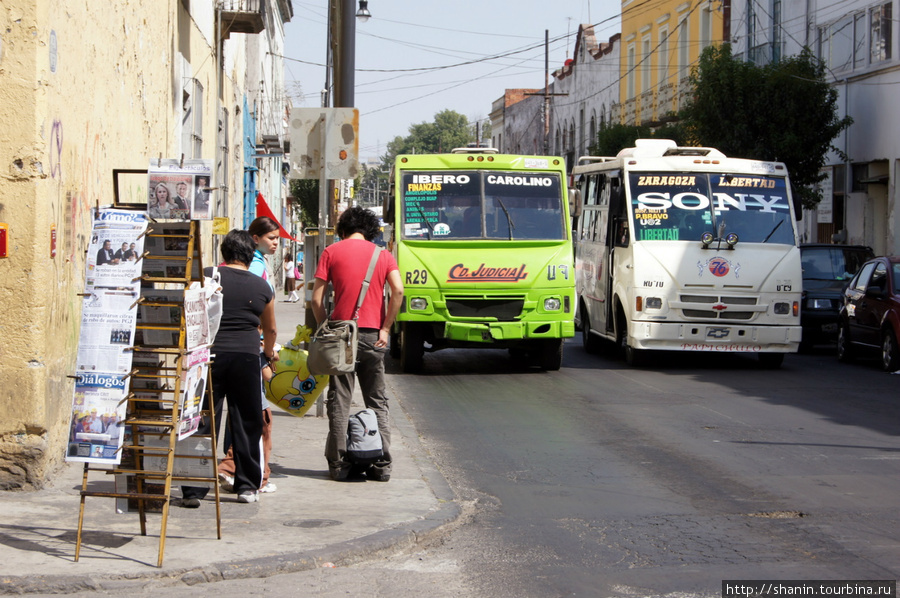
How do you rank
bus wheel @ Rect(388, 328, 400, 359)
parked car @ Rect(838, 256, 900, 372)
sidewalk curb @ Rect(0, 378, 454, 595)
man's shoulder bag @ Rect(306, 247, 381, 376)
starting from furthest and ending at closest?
bus wheel @ Rect(388, 328, 400, 359), parked car @ Rect(838, 256, 900, 372), man's shoulder bag @ Rect(306, 247, 381, 376), sidewalk curb @ Rect(0, 378, 454, 595)

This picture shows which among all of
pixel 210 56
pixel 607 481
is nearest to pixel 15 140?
pixel 607 481

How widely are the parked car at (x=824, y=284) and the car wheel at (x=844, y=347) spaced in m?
1.30

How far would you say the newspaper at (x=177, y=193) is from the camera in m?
5.86

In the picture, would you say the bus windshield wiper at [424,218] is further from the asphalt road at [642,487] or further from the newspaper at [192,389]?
the newspaper at [192,389]

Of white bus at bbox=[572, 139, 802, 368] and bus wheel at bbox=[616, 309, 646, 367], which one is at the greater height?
white bus at bbox=[572, 139, 802, 368]

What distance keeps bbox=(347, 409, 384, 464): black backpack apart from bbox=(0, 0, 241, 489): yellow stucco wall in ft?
6.57

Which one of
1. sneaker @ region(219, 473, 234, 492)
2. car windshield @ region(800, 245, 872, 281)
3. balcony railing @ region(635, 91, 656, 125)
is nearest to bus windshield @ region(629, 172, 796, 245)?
car windshield @ region(800, 245, 872, 281)

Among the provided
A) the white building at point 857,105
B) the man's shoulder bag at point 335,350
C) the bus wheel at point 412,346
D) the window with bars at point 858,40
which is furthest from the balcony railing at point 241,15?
the window with bars at point 858,40

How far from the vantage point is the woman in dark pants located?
6.86 meters

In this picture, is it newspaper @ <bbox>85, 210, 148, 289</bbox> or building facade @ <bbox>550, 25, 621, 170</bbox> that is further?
building facade @ <bbox>550, 25, 621, 170</bbox>

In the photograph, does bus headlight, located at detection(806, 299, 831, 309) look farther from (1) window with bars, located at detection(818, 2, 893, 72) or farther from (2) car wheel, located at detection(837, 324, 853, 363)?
(1) window with bars, located at detection(818, 2, 893, 72)

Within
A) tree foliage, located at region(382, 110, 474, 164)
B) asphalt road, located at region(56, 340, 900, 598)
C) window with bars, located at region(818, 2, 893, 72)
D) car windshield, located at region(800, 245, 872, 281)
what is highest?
tree foliage, located at region(382, 110, 474, 164)

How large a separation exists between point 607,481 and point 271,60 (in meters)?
36.9

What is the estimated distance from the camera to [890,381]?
1466 centimetres
